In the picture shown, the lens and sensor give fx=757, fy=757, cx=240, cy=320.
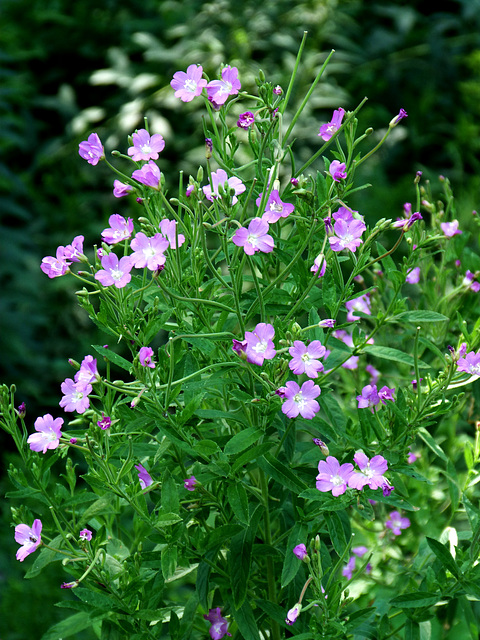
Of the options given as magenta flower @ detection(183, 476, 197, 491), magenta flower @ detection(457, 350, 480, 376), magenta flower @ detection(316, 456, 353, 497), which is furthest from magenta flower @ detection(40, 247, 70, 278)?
magenta flower @ detection(457, 350, 480, 376)

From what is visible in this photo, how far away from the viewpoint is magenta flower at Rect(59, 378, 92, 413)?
3.11 feet

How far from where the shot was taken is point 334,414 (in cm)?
109

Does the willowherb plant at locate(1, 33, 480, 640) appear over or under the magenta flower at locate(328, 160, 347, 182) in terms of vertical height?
under

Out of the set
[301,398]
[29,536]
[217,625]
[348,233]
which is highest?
[348,233]

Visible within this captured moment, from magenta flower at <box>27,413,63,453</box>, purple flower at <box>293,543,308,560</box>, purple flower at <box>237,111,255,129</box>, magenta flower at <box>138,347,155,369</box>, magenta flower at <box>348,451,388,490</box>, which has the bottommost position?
purple flower at <box>293,543,308,560</box>

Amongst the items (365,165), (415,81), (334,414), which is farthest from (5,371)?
(415,81)

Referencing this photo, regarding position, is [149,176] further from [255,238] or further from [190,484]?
[190,484]

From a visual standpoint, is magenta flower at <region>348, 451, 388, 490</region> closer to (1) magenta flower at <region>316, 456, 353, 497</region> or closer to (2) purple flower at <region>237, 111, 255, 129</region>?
(1) magenta flower at <region>316, 456, 353, 497</region>

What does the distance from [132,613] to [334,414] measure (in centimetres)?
39

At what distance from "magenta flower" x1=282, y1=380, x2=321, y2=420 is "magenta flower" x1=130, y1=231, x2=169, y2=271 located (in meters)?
0.21

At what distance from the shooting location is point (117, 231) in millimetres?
1026

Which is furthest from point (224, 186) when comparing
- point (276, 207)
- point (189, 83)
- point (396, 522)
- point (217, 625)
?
point (396, 522)

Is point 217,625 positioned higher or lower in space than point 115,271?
lower

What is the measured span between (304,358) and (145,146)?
36 cm
